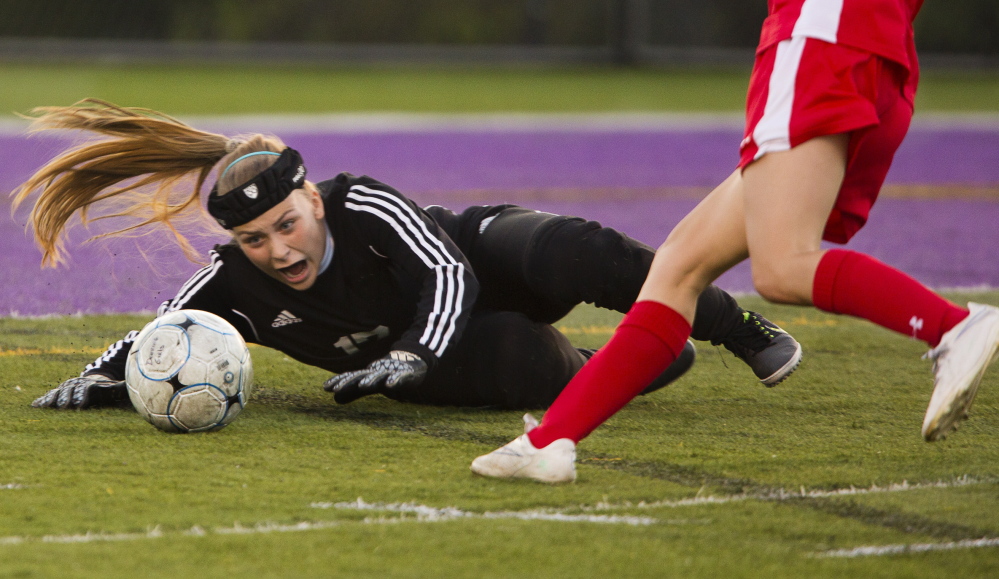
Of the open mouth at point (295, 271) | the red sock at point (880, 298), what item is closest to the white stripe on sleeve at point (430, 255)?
the open mouth at point (295, 271)

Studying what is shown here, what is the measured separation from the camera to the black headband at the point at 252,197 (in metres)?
3.91

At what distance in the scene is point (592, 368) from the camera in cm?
324

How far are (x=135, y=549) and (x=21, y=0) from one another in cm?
2223

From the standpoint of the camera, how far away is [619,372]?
3.22 meters

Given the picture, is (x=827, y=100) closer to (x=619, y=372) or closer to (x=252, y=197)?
(x=619, y=372)

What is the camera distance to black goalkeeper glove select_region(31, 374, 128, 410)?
13.5 feet

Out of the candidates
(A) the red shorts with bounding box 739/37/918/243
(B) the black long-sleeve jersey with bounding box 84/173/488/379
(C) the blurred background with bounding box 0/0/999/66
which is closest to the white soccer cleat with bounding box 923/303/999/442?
(A) the red shorts with bounding box 739/37/918/243

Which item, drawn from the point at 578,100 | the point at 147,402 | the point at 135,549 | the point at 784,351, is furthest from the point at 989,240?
the point at 578,100

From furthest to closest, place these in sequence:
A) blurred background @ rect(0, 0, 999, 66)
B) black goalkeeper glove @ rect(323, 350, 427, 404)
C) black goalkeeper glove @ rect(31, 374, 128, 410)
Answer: blurred background @ rect(0, 0, 999, 66), black goalkeeper glove @ rect(31, 374, 128, 410), black goalkeeper glove @ rect(323, 350, 427, 404)

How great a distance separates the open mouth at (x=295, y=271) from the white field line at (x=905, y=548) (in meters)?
1.90

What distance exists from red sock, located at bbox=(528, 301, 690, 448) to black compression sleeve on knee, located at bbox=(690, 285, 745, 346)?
0.92 metres

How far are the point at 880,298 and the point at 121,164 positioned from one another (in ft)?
8.28

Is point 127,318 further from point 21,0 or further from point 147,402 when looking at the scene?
point 21,0

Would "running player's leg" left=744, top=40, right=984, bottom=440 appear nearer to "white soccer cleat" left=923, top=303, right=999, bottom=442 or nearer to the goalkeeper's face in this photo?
"white soccer cleat" left=923, top=303, right=999, bottom=442
